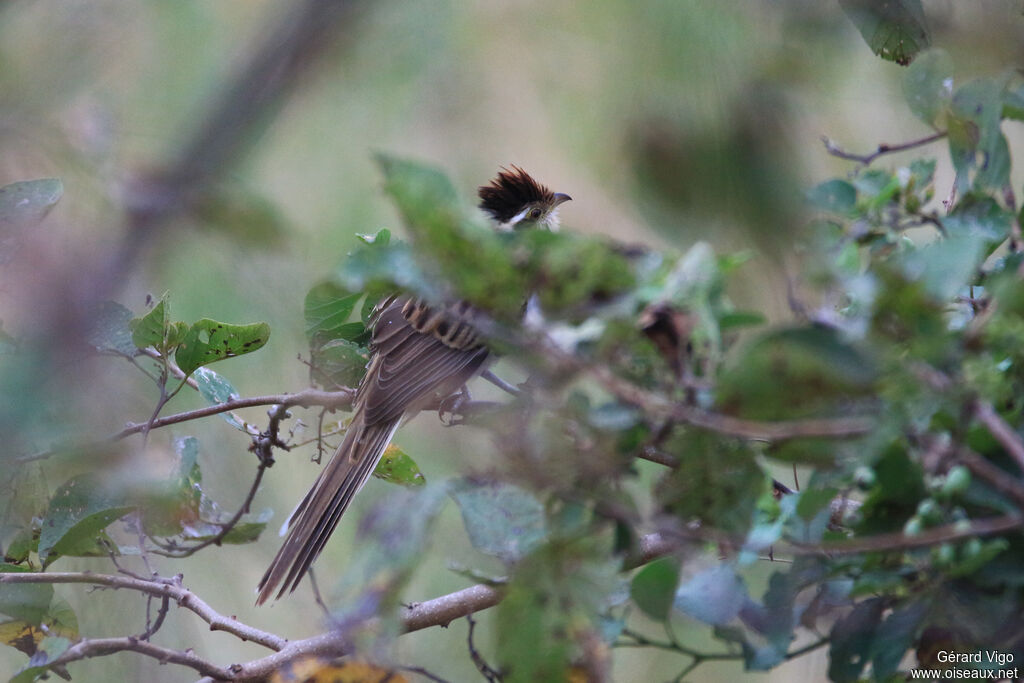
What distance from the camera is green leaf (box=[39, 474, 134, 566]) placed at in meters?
2.05


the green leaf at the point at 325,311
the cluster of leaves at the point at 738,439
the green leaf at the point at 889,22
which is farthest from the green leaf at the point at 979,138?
the green leaf at the point at 325,311

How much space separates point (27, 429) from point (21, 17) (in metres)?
0.82

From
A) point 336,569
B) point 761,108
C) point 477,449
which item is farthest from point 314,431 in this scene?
point 761,108

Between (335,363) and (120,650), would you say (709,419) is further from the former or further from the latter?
(335,363)

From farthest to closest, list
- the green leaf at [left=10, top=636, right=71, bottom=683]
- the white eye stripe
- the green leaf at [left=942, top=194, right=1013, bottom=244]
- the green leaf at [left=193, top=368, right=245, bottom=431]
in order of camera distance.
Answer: the white eye stripe, the green leaf at [left=193, top=368, right=245, bottom=431], the green leaf at [left=10, top=636, right=71, bottom=683], the green leaf at [left=942, top=194, right=1013, bottom=244]

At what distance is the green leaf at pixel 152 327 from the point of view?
2094 millimetres

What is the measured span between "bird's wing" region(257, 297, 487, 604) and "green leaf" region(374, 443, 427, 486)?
0.49 ft

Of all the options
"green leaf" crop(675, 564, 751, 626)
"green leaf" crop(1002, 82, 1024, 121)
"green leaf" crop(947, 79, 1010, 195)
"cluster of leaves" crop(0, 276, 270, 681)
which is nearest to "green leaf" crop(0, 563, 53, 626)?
"cluster of leaves" crop(0, 276, 270, 681)

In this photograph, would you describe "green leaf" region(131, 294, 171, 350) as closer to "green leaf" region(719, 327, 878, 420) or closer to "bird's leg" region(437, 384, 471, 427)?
"bird's leg" region(437, 384, 471, 427)

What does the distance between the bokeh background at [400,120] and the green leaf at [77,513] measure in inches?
6.8

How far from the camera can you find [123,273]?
3.44ft

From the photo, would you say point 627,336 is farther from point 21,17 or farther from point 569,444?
point 21,17

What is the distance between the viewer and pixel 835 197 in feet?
5.19

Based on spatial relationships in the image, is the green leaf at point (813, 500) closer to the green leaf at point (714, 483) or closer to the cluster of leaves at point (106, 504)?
the green leaf at point (714, 483)
